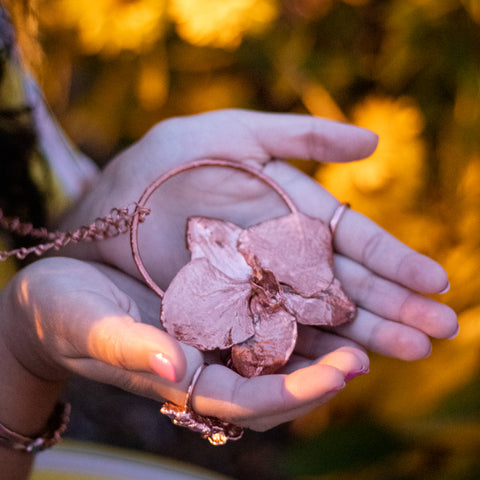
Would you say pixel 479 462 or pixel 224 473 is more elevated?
pixel 479 462

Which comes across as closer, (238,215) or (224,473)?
(238,215)

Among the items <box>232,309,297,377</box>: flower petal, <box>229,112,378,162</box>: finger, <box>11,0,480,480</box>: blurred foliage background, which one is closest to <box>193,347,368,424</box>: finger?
<box>232,309,297,377</box>: flower petal

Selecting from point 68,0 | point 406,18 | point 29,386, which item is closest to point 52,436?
point 29,386

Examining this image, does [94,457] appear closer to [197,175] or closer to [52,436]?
[52,436]

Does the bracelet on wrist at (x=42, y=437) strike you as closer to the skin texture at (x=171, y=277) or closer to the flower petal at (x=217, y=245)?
the skin texture at (x=171, y=277)

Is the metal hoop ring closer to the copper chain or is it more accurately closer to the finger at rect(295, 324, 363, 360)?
the copper chain

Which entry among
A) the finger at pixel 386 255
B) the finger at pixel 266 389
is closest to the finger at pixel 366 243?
the finger at pixel 386 255
